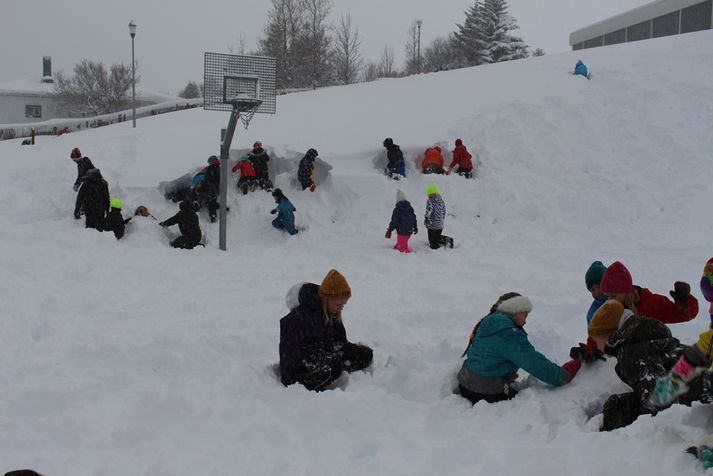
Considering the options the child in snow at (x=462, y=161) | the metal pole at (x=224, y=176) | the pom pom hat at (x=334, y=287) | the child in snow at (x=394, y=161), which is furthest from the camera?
the child in snow at (x=462, y=161)

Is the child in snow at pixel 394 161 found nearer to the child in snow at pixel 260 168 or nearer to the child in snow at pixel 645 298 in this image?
the child in snow at pixel 260 168

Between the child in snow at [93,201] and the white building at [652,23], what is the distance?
3421 cm

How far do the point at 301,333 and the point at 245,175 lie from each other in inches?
369

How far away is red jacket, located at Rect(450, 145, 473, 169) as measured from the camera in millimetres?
14852

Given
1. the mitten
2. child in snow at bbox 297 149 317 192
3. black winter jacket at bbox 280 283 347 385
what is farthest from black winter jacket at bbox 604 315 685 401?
child in snow at bbox 297 149 317 192

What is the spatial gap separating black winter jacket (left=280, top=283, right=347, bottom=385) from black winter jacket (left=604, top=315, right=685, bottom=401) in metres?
2.40

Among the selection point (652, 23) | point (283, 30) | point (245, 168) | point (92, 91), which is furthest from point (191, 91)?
point (245, 168)

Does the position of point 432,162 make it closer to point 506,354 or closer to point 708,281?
point 506,354

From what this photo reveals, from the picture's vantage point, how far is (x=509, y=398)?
469 cm

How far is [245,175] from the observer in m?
13.9

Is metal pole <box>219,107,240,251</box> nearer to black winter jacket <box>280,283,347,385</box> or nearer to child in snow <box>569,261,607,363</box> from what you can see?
black winter jacket <box>280,283,347,385</box>

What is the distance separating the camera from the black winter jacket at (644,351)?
3748 millimetres

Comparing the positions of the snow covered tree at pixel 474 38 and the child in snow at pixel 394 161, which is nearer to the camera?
the child in snow at pixel 394 161

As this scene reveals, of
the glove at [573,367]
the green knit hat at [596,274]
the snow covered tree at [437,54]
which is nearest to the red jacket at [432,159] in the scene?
the green knit hat at [596,274]
